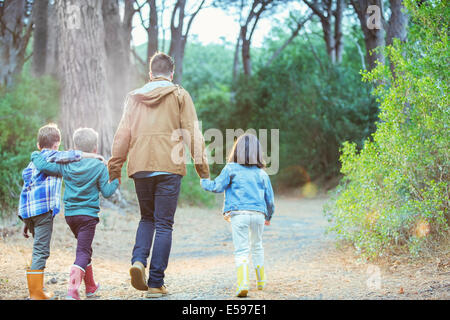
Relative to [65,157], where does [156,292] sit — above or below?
below

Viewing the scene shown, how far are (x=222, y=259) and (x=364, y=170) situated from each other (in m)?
2.39

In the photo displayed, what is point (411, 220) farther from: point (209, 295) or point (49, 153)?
point (49, 153)

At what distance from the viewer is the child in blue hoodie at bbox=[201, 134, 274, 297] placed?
4289 millimetres

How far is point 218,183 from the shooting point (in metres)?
4.30

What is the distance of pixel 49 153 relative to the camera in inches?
163

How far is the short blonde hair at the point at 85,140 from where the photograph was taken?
4.25 meters

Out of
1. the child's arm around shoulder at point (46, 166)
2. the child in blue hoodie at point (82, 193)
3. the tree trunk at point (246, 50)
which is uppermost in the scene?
the tree trunk at point (246, 50)

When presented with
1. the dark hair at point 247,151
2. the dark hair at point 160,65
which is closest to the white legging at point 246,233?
the dark hair at point 247,151

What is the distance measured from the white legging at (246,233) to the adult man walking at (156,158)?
49 cm

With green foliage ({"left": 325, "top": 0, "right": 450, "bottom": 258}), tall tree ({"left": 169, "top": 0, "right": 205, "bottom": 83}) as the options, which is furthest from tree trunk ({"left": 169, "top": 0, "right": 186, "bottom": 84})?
green foliage ({"left": 325, "top": 0, "right": 450, "bottom": 258})

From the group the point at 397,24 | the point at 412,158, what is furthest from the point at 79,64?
the point at 412,158

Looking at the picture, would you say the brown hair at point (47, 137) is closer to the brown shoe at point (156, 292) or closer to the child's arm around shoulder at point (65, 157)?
the child's arm around shoulder at point (65, 157)

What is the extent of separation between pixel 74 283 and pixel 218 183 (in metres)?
1.42

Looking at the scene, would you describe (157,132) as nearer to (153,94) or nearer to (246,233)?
(153,94)
